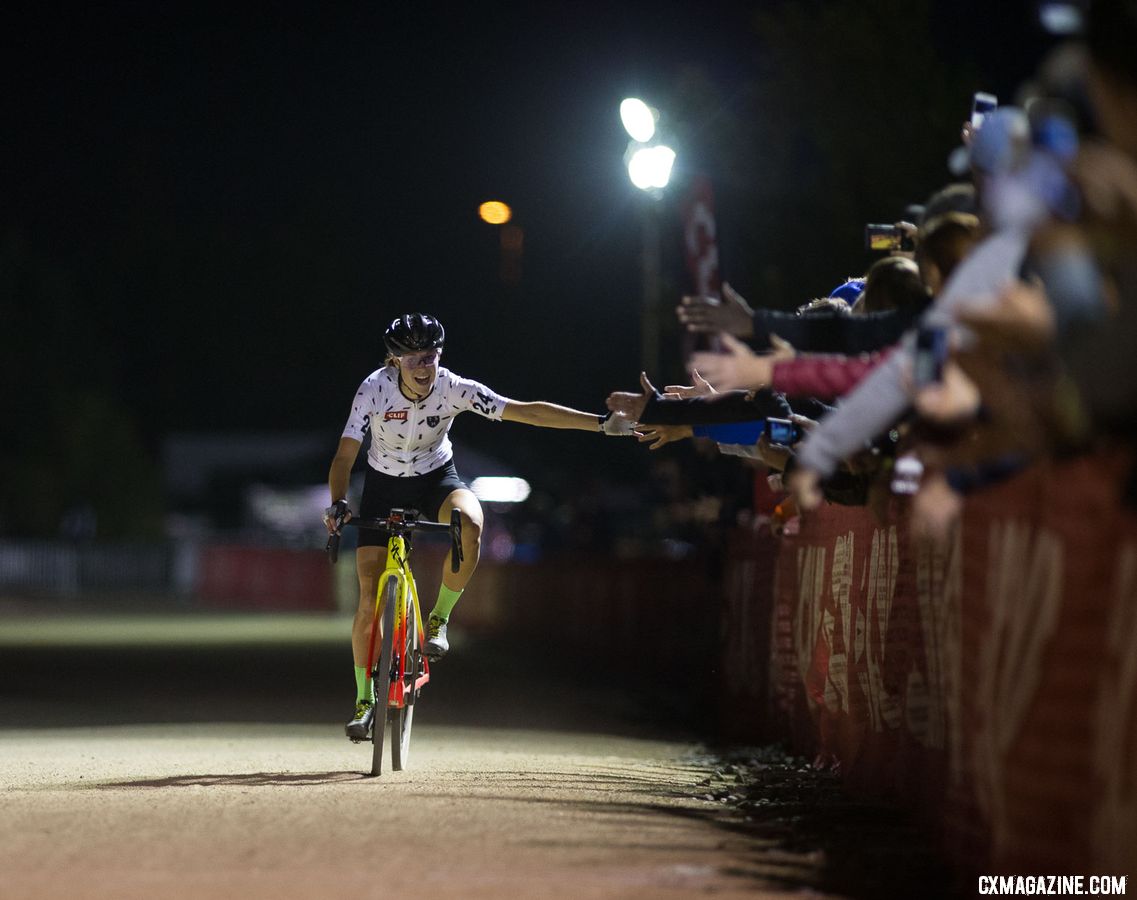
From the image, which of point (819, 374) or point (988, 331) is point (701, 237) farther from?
point (988, 331)

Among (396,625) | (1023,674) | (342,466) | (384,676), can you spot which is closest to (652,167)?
(342,466)

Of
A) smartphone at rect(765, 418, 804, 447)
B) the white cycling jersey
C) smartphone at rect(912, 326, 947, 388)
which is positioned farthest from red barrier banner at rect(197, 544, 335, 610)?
smartphone at rect(912, 326, 947, 388)

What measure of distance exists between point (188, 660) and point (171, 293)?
81.5 metres

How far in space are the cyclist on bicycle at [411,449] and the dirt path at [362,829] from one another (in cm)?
87

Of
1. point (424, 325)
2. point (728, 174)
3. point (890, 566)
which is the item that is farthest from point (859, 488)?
point (728, 174)

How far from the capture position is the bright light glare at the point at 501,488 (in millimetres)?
57919

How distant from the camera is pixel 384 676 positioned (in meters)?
10.7

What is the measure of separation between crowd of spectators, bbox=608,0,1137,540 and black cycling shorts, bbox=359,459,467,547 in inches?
85.9

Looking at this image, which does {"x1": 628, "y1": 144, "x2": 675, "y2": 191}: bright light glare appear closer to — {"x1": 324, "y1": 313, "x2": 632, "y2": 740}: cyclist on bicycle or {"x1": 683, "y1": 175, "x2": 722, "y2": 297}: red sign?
{"x1": 683, "y1": 175, "x2": 722, "y2": 297}: red sign

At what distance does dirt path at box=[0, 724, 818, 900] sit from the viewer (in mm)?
7016

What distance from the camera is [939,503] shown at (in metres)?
6.67

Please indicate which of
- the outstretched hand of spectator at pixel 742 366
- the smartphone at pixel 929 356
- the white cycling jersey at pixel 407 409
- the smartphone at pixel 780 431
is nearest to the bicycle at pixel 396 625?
the white cycling jersey at pixel 407 409

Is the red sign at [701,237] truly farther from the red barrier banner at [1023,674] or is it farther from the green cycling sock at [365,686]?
the red barrier banner at [1023,674]

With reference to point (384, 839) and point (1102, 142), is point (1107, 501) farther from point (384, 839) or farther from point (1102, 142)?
point (384, 839)
